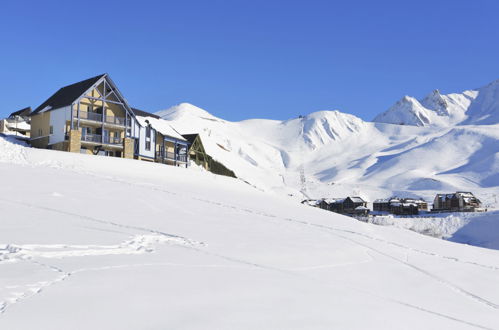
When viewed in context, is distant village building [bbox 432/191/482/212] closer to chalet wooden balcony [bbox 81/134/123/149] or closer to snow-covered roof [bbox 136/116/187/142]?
snow-covered roof [bbox 136/116/187/142]

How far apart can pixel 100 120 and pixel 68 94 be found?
4.16 meters

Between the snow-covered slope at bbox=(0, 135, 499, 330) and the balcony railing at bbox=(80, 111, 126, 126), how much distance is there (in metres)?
20.6

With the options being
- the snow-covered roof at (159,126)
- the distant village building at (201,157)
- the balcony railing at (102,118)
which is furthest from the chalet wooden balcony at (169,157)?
the balcony railing at (102,118)

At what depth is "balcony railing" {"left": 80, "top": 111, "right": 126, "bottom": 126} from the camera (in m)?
45.9

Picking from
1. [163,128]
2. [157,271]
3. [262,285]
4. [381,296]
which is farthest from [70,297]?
[163,128]

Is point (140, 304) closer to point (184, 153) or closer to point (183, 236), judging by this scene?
point (183, 236)

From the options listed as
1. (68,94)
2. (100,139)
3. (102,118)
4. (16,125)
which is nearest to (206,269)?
(100,139)

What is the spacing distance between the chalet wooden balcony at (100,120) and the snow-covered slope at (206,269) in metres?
20.3

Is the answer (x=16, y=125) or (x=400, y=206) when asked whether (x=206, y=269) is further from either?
(x=400, y=206)

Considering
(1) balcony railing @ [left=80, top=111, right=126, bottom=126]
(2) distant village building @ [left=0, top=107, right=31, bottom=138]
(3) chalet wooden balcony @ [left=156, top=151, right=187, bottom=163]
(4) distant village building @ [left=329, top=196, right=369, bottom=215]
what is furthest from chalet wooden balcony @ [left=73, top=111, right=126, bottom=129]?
(4) distant village building @ [left=329, top=196, right=369, bottom=215]

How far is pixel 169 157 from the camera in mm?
54000

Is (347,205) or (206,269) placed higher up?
(206,269)

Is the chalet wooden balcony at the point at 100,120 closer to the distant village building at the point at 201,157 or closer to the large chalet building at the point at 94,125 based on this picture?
the large chalet building at the point at 94,125

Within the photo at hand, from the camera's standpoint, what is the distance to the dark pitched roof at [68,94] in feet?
150
